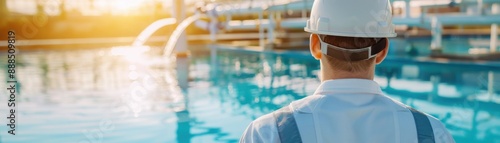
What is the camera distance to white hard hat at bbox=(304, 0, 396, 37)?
3.33 feet

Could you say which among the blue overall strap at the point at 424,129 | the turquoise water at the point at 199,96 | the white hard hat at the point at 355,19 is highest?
the white hard hat at the point at 355,19

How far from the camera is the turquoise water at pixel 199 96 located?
4227 mm

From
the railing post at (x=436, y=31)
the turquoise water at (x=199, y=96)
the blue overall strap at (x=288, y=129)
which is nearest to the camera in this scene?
the blue overall strap at (x=288, y=129)

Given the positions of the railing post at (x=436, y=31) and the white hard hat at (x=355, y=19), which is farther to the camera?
the railing post at (x=436, y=31)

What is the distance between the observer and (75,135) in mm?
4090

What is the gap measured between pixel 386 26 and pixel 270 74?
23.5 ft

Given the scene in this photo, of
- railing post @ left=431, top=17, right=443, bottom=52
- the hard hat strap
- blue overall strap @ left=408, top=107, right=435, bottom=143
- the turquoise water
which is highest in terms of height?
railing post @ left=431, top=17, right=443, bottom=52

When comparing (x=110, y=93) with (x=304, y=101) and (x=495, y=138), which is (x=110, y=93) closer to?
(x=495, y=138)

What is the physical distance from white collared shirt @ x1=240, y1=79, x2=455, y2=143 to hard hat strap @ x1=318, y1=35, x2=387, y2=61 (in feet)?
0.28

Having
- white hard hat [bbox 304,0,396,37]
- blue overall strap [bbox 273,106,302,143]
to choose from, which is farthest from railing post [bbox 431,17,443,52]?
blue overall strap [bbox 273,106,302,143]

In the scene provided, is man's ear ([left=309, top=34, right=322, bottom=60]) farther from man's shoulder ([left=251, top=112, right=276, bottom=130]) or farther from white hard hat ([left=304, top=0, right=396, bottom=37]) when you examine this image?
man's shoulder ([left=251, top=112, right=276, bottom=130])

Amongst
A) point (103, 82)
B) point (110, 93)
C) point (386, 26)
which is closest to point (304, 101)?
point (386, 26)

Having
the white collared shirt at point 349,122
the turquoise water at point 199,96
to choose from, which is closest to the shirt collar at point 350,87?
the white collared shirt at point 349,122

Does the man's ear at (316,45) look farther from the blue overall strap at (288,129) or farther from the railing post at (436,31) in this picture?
the railing post at (436,31)
